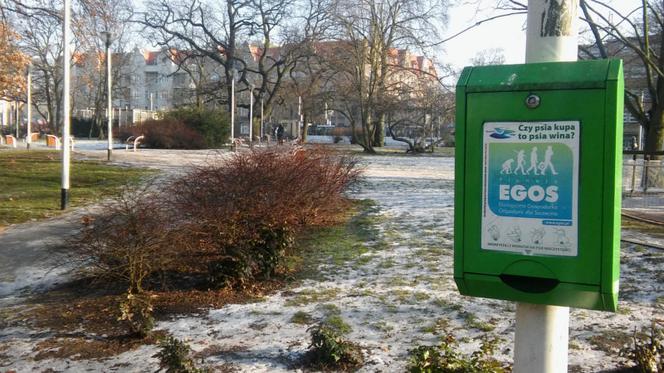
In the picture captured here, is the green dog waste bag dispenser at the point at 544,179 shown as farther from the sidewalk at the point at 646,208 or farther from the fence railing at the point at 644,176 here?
the fence railing at the point at 644,176

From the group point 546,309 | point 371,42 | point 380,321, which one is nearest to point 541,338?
point 546,309

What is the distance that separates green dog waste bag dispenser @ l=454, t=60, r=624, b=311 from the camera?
235 cm

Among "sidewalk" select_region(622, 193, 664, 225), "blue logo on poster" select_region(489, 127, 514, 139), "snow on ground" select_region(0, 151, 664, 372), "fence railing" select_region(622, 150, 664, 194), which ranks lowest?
"snow on ground" select_region(0, 151, 664, 372)

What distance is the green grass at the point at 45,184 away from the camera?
41.3 ft

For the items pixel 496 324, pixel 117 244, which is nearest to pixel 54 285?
pixel 117 244

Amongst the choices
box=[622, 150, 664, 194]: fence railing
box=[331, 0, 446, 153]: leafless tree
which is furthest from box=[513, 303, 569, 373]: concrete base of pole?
box=[331, 0, 446, 153]: leafless tree

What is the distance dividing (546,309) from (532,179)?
1.99ft

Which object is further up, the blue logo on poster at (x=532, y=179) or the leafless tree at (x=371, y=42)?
the leafless tree at (x=371, y=42)

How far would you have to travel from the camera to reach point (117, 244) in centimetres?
573

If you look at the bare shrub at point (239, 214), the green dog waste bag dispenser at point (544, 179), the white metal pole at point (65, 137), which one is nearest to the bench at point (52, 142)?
the white metal pole at point (65, 137)

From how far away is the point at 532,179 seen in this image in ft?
7.93

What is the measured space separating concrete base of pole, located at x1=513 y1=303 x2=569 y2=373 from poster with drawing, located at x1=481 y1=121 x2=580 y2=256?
36cm

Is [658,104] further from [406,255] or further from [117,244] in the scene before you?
[117,244]

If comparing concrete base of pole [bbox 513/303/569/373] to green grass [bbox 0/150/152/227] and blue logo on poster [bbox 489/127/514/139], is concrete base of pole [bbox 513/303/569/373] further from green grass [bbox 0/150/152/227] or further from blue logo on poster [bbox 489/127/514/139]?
green grass [bbox 0/150/152/227]
